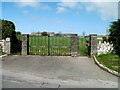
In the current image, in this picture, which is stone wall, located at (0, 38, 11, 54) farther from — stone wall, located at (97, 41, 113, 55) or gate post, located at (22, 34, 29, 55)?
stone wall, located at (97, 41, 113, 55)

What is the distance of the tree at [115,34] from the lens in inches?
507

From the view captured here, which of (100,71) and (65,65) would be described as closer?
(100,71)

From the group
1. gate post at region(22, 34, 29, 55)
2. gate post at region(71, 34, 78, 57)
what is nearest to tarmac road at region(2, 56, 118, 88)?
gate post at region(71, 34, 78, 57)

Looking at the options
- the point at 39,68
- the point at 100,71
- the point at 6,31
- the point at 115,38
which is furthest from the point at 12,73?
the point at 115,38

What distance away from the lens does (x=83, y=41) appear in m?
15.4

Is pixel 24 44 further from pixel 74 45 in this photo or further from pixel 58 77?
pixel 58 77

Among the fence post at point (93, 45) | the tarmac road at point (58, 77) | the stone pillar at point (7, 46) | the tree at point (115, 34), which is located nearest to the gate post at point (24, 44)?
the stone pillar at point (7, 46)

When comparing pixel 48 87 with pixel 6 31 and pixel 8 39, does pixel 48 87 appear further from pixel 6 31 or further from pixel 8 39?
pixel 6 31

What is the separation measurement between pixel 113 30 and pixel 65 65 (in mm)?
5290

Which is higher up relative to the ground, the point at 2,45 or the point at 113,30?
the point at 113,30

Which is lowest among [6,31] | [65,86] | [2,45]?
[65,86]

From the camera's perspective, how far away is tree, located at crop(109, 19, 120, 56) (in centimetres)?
1288

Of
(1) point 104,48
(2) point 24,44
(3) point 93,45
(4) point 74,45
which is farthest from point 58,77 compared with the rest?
(1) point 104,48

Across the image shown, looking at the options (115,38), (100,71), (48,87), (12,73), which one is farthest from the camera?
(115,38)
